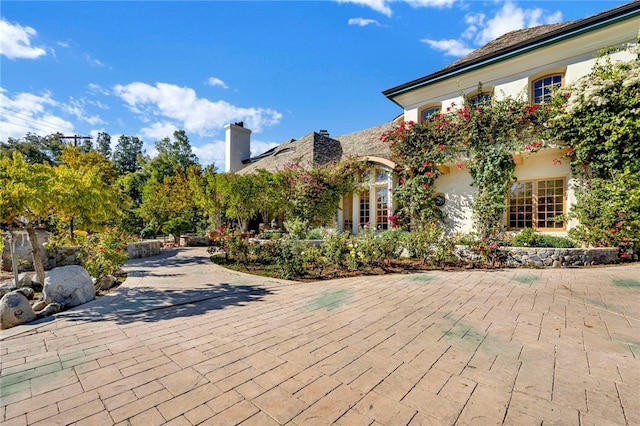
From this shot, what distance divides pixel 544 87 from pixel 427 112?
4181 mm

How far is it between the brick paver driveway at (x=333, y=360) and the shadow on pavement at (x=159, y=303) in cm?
5

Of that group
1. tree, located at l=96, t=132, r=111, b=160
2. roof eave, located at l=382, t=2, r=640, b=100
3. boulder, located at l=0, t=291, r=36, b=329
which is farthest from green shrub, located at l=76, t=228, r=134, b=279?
tree, located at l=96, t=132, r=111, b=160

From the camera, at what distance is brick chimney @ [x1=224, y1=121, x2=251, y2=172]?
23.8m

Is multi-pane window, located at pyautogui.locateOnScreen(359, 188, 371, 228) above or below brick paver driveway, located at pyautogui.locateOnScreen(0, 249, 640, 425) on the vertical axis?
above

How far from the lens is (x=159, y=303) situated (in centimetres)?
498

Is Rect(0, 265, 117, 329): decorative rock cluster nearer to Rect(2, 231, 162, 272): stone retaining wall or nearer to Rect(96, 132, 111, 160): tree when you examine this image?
Rect(2, 231, 162, 272): stone retaining wall

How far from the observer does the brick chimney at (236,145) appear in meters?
23.8

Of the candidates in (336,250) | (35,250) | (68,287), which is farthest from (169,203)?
(336,250)

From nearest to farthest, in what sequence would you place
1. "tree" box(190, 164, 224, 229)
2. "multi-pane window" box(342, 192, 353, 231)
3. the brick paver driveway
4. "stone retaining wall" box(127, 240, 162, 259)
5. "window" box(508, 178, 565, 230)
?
the brick paver driveway, "window" box(508, 178, 565, 230), "stone retaining wall" box(127, 240, 162, 259), "tree" box(190, 164, 224, 229), "multi-pane window" box(342, 192, 353, 231)

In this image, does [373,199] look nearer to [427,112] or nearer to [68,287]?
[427,112]

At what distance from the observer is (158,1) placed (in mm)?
7422

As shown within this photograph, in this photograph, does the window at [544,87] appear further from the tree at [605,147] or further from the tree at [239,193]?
the tree at [239,193]

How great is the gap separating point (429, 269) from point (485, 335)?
4.44 m

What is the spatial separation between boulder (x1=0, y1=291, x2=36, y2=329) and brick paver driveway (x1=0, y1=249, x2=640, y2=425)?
0.29m
